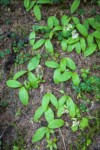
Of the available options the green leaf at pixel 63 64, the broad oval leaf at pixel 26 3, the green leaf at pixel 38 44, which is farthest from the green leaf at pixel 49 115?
the broad oval leaf at pixel 26 3

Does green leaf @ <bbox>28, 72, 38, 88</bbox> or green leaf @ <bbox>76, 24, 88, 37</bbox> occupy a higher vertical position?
green leaf @ <bbox>76, 24, 88, 37</bbox>

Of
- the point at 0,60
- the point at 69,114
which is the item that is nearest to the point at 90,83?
the point at 69,114

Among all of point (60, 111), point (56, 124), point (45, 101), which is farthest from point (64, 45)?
point (56, 124)

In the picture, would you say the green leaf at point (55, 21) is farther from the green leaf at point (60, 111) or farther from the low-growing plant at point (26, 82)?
the green leaf at point (60, 111)

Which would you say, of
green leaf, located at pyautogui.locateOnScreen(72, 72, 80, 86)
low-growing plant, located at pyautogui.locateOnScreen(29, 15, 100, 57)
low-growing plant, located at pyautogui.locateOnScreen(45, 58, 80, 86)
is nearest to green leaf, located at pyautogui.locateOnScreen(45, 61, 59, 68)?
low-growing plant, located at pyautogui.locateOnScreen(45, 58, 80, 86)

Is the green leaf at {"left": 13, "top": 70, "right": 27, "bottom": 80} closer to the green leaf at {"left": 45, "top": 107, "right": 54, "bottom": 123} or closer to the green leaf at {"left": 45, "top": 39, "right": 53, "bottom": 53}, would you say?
the green leaf at {"left": 45, "top": 39, "right": 53, "bottom": 53}

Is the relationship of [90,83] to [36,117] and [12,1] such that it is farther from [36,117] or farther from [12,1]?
[12,1]
